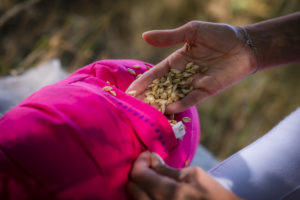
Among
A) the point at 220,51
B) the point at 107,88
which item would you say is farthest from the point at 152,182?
Result: the point at 220,51

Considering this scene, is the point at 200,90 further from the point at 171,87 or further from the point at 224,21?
the point at 224,21

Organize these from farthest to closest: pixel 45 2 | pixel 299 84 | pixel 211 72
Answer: pixel 299 84 → pixel 45 2 → pixel 211 72

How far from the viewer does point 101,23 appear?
114 inches

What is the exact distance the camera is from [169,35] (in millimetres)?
1120

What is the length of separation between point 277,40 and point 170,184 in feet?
3.17

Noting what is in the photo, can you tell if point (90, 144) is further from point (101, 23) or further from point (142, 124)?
point (101, 23)

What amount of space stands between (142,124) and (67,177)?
294mm

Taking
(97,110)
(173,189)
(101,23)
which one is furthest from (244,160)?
(101,23)

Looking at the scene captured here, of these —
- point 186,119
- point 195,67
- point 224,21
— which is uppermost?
point 195,67

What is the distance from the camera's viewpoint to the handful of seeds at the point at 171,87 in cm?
110

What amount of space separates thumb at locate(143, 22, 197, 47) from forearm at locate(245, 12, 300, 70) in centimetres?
33

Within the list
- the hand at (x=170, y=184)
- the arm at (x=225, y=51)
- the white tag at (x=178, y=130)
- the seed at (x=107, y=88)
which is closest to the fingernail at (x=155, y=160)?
the hand at (x=170, y=184)

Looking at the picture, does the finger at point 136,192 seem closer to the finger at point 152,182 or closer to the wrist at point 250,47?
the finger at point 152,182

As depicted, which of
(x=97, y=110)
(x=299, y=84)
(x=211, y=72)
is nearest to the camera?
(x=97, y=110)
